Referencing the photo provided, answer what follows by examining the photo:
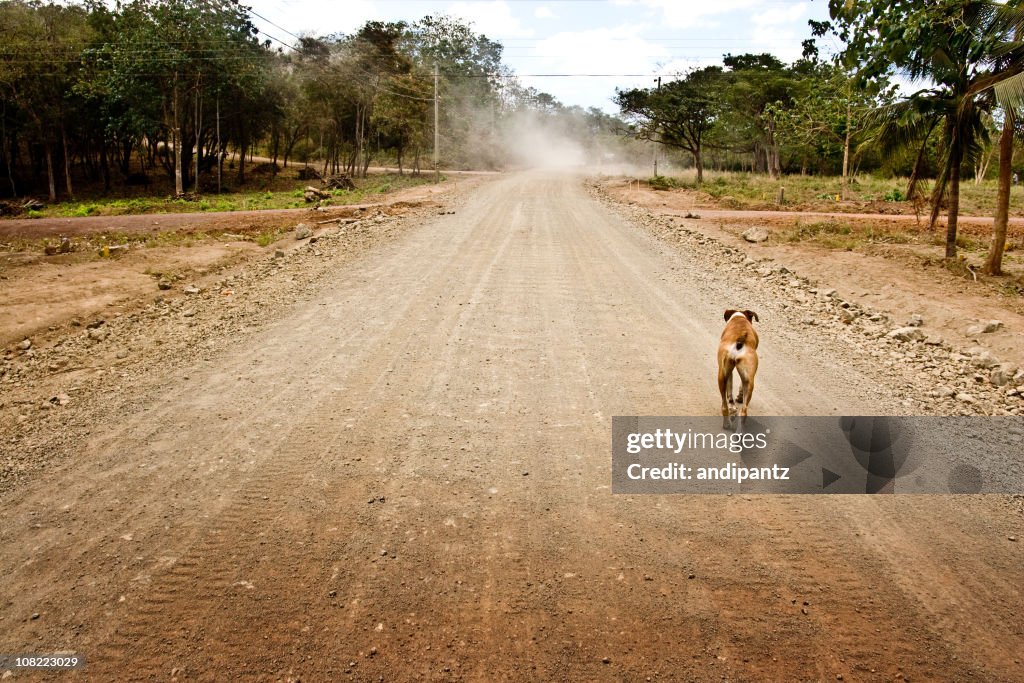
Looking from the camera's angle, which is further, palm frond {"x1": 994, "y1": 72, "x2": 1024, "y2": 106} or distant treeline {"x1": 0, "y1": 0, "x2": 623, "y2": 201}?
distant treeline {"x1": 0, "y1": 0, "x2": 623, "y2": 201}

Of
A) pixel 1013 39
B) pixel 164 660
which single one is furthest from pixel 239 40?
pixel 164 660

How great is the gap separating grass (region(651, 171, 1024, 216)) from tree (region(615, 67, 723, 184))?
3.31 meters

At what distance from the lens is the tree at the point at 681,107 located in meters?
35.2

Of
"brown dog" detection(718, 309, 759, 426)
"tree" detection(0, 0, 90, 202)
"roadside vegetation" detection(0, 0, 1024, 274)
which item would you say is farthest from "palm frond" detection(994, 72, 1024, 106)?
"tree" detection(0, 0, 90, 202)

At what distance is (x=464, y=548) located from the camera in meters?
3.53

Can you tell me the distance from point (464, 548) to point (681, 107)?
36.6 m

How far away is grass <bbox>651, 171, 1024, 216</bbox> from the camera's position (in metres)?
23.5

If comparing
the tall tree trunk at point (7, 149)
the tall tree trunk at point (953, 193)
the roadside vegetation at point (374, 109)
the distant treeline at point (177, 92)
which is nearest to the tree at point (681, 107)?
the roadside vegetation at point (374, 109)

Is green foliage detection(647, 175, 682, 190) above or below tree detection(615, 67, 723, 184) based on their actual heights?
below

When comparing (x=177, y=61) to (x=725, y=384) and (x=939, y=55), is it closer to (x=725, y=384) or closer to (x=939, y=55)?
(x=939, y=55)

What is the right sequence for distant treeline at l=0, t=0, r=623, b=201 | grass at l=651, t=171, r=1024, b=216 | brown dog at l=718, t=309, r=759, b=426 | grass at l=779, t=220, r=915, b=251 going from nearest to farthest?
brown dog at l=718, t=309, r=759, b=426 < grass at l=779, t=220, r=915, b=251 < grass at l=651, t=171, r=1024, b=216 < distant treeline at l=0, t=0, r=623, b=201

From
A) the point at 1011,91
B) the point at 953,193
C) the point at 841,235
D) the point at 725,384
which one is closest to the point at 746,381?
the point at 725,384

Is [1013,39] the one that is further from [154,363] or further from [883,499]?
[154,363]

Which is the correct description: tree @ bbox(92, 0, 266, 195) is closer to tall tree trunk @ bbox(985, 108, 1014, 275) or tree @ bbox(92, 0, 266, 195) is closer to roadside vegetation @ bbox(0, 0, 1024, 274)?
roadside vegetation @ bbox(0, 0, 1024, 274)
